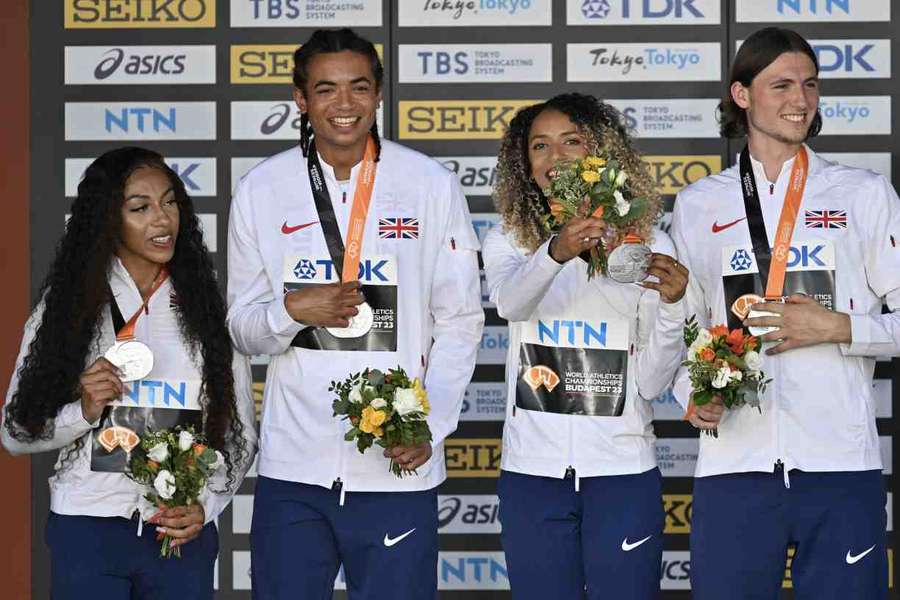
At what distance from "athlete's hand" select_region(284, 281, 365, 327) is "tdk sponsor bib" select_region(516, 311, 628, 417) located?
0.62m

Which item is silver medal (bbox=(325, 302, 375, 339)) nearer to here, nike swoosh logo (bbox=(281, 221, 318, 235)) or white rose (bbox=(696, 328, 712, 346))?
nike swoosh logo (bbox=(281, 221, 318, 235))

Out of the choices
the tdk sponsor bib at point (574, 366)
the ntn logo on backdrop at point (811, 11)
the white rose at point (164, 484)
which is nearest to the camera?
the white rose at point (164, 484)

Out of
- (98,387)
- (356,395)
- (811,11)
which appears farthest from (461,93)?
(98,387)

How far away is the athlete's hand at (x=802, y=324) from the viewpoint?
3.71 meters

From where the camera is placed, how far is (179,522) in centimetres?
341

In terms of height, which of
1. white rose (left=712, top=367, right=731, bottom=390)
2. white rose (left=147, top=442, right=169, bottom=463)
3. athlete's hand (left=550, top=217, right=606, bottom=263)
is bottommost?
white rose (left=147, top=442, right=169, bottom=463)

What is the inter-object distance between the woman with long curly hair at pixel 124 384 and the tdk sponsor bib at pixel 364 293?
9.5 inches

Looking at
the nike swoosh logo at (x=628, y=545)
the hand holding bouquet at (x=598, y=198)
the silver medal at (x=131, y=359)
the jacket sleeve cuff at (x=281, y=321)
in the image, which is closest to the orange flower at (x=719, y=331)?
the hand holding bouquet at (x=598, y=198)

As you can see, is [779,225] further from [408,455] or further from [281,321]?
[281,321]

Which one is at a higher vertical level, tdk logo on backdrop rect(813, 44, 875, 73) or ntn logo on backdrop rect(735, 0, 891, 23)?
ntn logo on backdrop rect(735, 0, 891, 23)

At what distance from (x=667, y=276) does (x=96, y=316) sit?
164 centimetres

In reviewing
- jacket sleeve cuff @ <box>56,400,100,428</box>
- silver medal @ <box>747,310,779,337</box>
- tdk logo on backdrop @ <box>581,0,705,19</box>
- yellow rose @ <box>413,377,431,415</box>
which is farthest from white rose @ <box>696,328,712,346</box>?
tdk logo on backdrop @ <box>581,0,705,19</box>

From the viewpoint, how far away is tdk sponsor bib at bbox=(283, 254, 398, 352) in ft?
12.4

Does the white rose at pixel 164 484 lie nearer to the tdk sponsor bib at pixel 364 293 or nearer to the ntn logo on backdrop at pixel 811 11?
the tdk sponsor bib at pixel 364 293
